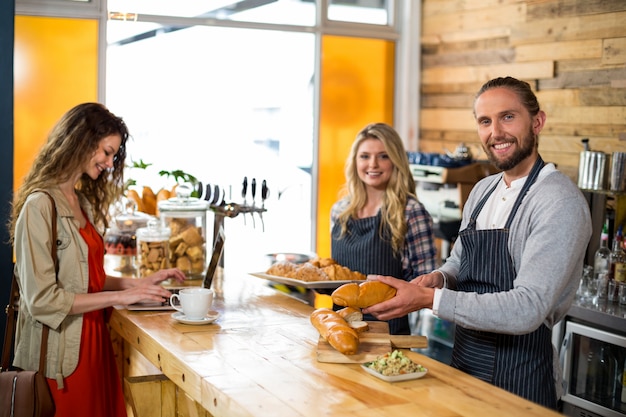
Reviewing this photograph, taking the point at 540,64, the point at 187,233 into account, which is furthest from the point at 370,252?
the point at 540,64

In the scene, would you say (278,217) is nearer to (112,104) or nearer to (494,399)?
(112,104)

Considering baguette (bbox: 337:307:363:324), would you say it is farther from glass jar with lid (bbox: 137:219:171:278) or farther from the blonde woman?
glass jar with lid (bbox: 137:219:171:278)

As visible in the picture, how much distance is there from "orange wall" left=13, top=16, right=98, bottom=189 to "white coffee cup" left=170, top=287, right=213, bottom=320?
280 cm

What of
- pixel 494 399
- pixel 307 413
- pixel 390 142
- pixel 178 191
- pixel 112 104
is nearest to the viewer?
pixel 307 413

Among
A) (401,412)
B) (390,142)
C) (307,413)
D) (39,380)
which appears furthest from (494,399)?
(390,142)

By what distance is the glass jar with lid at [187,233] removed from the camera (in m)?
4.02

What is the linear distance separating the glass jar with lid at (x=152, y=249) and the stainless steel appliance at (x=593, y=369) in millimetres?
2101

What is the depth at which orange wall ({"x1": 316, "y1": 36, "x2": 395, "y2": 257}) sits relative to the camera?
6.61 meters

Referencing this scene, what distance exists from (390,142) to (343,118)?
2.69 metres

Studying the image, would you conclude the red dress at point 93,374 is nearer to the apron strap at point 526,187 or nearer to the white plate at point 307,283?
the white plate at point 307,283

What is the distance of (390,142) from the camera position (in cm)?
404

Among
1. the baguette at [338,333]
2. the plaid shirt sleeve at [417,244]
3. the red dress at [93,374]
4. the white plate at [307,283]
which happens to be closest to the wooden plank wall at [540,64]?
the plaid shirt sleeve at [417,244]

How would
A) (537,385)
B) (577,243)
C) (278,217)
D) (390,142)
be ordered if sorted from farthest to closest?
(278,217)
(390,142)
(537,385)
(577,243)

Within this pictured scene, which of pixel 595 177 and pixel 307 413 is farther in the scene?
pixel 595 177
